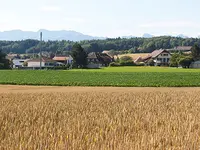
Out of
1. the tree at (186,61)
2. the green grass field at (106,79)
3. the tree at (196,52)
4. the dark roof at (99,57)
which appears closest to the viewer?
the green grass field at (106,79)

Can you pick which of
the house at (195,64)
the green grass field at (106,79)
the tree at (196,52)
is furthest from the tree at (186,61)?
the green grass field at (106,79)

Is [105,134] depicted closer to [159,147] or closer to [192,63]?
[159,147]

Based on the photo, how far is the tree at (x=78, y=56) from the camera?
11788 centimetres

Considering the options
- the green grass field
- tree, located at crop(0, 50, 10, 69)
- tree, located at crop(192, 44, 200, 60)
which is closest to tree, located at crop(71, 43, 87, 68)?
tree, located at crop(0, 50, 10, 69)

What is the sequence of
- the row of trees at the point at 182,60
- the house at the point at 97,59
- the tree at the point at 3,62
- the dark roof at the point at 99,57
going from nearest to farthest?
the tree at the point at 3,62 < the row of trees at the point at 182,60 < the house at the point at 97,59 < the dark roof at the point at 99,57

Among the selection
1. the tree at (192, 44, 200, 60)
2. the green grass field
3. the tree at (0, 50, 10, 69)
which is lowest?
the green grass field

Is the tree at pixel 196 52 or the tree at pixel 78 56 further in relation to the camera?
the tree at pixel 196 52

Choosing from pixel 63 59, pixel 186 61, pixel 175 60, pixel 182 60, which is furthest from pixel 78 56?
pixel 63 59

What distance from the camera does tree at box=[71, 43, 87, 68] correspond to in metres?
118

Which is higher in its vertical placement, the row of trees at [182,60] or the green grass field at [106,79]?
the row of trees at [182,60]

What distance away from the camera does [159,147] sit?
270 inches

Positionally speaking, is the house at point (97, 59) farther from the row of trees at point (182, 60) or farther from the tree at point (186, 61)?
the tree at point (186, 61)

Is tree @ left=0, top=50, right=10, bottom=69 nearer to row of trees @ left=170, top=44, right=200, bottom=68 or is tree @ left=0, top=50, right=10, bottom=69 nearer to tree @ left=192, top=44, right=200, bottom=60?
row of trees @ left=170, top=44, right=200, bottom=68

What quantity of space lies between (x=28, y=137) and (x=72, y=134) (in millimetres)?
933
